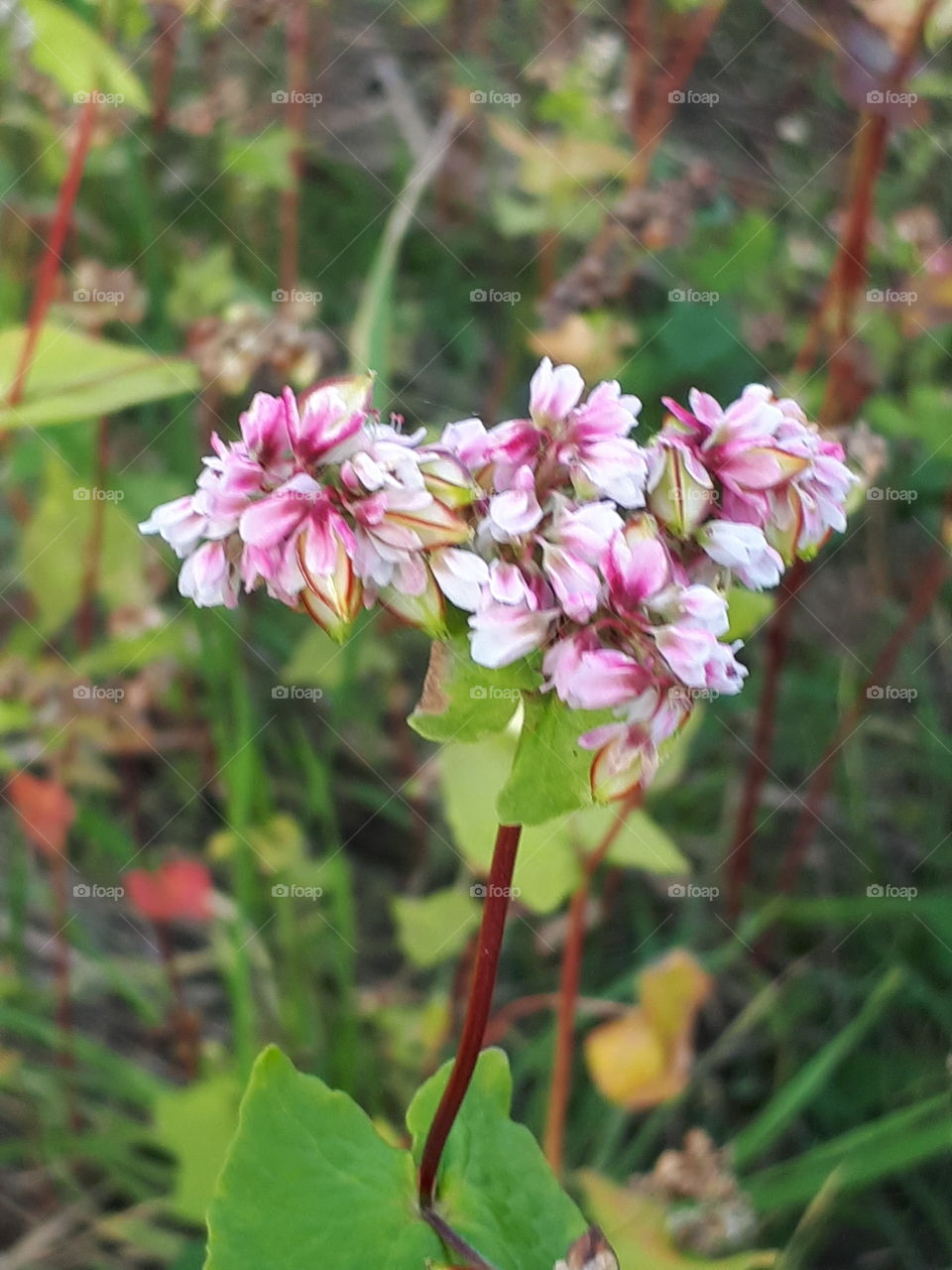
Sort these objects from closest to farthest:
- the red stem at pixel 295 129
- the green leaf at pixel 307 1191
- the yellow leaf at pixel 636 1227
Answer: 1. the green leaf at pixel 307 1191
2. the yellow leaf at pixel 636 1227
3. the red stem at pixel 295 129

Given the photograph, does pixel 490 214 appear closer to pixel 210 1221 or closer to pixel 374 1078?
pixel 374 1078

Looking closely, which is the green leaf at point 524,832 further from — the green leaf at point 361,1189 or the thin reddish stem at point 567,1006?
the green leaf at point 361,1189

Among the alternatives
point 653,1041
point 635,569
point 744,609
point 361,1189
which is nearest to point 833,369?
point 744,609

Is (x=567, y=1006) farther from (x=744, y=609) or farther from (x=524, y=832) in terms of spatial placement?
(x=744, y=609)

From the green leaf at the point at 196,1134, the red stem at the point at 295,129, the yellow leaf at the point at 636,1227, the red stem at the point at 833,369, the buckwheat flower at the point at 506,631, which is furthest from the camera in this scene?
the red stem at the point at 295,129

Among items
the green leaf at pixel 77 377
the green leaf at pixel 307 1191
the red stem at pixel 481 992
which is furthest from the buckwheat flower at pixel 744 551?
the green leaf at pixel 77 377

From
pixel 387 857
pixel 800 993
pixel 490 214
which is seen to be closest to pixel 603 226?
pixel 490 214

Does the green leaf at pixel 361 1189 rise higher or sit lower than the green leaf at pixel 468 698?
lower
